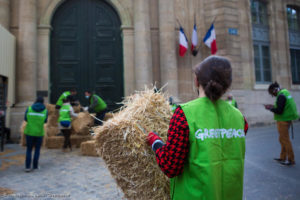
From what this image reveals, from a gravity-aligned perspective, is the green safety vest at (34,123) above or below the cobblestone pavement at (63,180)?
above

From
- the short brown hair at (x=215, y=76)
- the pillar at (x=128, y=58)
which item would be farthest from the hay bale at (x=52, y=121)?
the short brown hair at (x=215, y=76)

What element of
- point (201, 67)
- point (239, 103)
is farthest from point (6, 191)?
point (239, 103)

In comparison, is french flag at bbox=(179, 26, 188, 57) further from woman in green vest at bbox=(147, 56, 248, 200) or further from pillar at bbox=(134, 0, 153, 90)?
woman in green vest at bbox=(147, 56, 248, 200)

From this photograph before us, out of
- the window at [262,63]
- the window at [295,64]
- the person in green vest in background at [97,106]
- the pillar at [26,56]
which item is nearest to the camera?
the person in green vest in background at [97,106]

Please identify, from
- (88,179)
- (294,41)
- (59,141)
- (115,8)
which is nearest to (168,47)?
(115,8)

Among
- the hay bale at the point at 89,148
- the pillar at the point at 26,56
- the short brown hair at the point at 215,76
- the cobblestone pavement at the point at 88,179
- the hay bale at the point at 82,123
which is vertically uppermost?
the pillar at the point at 26,56

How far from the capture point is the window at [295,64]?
15.9 m

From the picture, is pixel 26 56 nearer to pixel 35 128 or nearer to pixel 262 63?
pixel 35 128

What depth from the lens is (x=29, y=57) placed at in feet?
33.7

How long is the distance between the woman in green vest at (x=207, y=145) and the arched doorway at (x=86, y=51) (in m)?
9.89

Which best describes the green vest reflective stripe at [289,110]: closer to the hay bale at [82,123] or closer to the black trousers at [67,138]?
the hay bale at [82,123]

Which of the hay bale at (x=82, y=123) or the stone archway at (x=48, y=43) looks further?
the stone archway at (x=48, y=43)

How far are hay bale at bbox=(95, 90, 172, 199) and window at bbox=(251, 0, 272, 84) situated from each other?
13.4 metres

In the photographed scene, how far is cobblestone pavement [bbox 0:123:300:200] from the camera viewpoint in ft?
12.2
